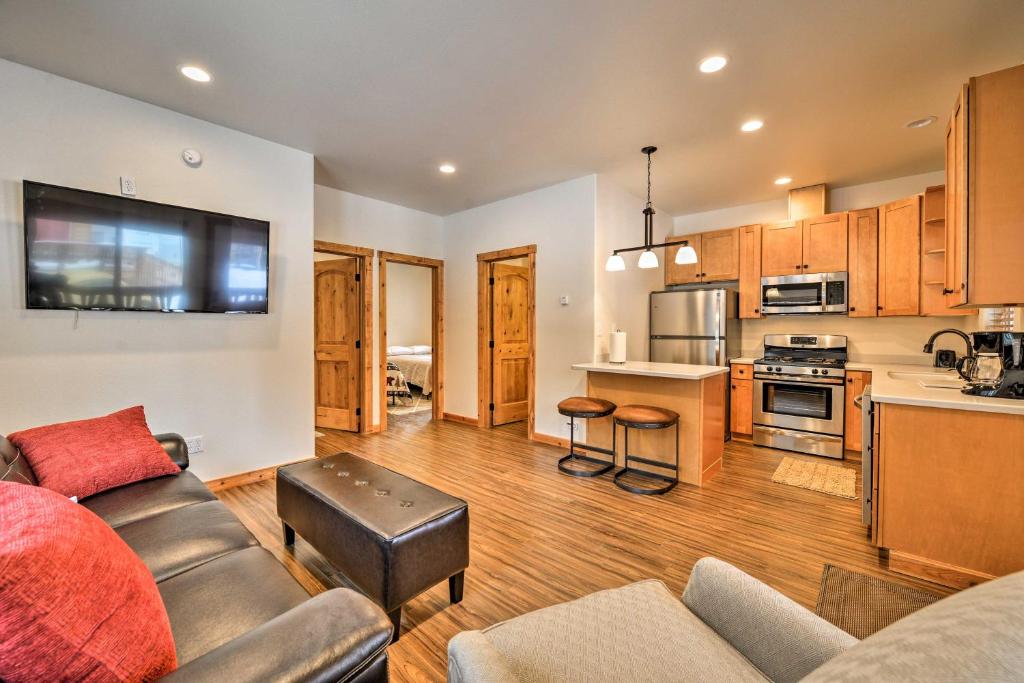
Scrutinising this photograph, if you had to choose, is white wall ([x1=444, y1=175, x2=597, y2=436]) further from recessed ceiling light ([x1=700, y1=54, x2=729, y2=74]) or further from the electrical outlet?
the electrical outlet

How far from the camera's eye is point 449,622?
1.82m

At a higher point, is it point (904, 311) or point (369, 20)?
point (369, 20)

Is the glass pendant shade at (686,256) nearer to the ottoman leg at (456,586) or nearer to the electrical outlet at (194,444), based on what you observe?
the ottoman leg at (456,586)

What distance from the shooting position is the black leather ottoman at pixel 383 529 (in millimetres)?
1664

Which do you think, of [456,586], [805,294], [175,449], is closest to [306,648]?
[456,586]

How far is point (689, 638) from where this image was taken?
106 cm

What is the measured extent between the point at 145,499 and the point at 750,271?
18.2 feet

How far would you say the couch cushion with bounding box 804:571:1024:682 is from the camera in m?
0.43

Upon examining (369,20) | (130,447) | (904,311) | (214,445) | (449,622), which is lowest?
(449,622)

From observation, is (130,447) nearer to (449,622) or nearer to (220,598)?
(220,598)

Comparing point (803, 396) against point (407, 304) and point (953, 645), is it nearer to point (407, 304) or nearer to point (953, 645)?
point (953, 645)

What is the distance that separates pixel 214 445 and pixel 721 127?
4.58m

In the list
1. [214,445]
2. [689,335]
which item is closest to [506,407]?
[689,335]

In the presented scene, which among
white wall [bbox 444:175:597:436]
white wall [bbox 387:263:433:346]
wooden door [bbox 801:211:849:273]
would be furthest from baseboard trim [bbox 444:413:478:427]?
wooden door [bbox 801:211:849:273]
